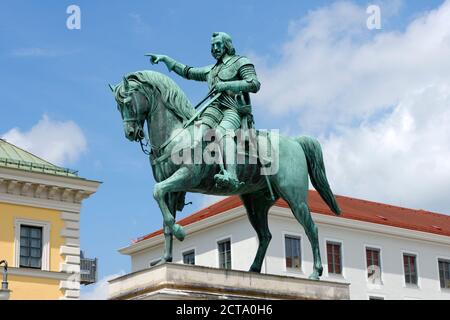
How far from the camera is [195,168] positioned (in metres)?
16.6

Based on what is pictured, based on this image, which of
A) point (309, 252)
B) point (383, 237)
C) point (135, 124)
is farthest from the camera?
point (383, 237)

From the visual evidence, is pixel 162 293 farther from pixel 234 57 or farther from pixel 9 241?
pixel 9 241

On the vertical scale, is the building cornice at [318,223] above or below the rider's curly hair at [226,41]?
above

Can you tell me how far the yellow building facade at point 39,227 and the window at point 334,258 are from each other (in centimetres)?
1763

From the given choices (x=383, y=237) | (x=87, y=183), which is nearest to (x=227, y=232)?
(x=383, y=237)

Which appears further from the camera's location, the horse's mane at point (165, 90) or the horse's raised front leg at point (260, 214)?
the horse's raised front leg at point (260, 214)

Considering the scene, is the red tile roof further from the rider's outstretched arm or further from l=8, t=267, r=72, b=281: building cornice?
the rider's outstretched arm

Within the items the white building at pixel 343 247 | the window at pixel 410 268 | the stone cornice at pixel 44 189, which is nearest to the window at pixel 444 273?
the white building at pixel 343 247

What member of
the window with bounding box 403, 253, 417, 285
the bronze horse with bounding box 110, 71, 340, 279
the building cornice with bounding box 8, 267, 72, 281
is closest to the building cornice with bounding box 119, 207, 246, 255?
the window with bounding box 403, 253, 417, 285

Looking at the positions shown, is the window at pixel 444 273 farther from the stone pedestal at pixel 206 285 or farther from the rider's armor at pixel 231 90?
the rider's armor at pixel 231 90

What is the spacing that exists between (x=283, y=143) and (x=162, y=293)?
3722mm

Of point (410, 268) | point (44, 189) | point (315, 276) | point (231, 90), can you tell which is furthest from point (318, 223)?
point (231, 90)

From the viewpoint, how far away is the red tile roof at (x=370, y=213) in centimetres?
5756

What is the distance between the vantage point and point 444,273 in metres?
63.0
